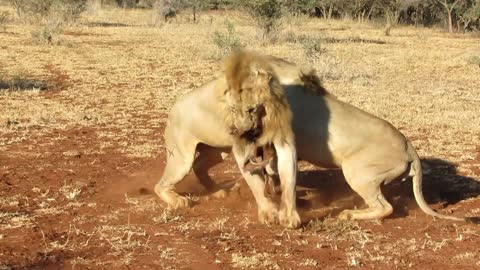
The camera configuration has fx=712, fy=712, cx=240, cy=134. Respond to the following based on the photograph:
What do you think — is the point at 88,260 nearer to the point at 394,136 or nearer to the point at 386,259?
the point at 386,259

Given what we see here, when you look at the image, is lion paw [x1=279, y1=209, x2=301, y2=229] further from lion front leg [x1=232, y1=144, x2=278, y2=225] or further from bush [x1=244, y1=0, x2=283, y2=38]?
bush [x1=244, y1=0, x2=283, y2=38]

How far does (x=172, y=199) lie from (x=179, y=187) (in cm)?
77

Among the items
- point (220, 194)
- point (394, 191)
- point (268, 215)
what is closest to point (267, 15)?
point (394, 191)

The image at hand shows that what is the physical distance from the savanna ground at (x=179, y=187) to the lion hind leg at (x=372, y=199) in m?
0.11

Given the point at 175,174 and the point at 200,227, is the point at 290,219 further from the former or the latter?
the point at 175,174

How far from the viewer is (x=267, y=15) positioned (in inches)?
1001

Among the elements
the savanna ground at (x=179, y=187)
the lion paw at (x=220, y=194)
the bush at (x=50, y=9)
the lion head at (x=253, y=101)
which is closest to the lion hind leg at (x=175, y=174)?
the savanna ground at (x=179, y=187)

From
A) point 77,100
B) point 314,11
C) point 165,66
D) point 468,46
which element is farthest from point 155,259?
point 314,11

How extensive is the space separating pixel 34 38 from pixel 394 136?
1972cm

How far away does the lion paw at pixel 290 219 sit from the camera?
5782mm

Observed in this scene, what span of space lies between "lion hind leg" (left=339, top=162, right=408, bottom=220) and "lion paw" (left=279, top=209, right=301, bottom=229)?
1.84 feet

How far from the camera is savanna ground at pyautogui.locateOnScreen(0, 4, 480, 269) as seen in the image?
521 centimetres

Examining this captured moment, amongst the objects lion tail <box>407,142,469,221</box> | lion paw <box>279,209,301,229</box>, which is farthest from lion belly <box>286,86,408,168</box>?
lion paw <box>279,209,301,229</box>

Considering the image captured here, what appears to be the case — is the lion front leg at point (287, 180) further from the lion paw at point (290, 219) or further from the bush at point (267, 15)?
the bush at point (267, 15)
